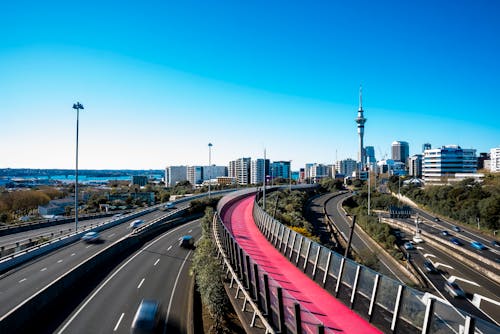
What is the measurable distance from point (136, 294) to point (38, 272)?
8688 mm

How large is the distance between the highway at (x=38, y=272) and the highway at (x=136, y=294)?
3.21 meters

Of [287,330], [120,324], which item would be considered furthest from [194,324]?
[287,330]

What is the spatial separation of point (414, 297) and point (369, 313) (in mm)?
1822

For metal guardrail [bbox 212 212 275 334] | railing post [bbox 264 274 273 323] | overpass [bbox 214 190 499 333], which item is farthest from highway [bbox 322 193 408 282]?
railing post [bbox 264 274 273 323]

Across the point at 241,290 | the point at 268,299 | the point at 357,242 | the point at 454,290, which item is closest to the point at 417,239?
the point at 357,242

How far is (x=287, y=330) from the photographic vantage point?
8.27 meters

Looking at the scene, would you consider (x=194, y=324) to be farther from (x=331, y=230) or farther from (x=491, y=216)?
(x=491, y=216)

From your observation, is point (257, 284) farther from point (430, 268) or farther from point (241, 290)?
point (430, 268)

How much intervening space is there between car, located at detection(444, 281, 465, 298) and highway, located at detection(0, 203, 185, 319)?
31761mm

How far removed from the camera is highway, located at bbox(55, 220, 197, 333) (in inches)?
590

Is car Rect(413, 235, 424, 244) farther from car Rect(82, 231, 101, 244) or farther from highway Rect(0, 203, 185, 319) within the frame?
car Rect(82, 231, 101, 244)

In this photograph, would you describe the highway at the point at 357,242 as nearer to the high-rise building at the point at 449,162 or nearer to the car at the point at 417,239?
the car at the point at 417,239

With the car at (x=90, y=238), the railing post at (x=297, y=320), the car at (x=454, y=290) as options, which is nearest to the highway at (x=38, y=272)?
the car at (x=90, y=238)

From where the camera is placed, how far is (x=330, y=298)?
34.6 feet
